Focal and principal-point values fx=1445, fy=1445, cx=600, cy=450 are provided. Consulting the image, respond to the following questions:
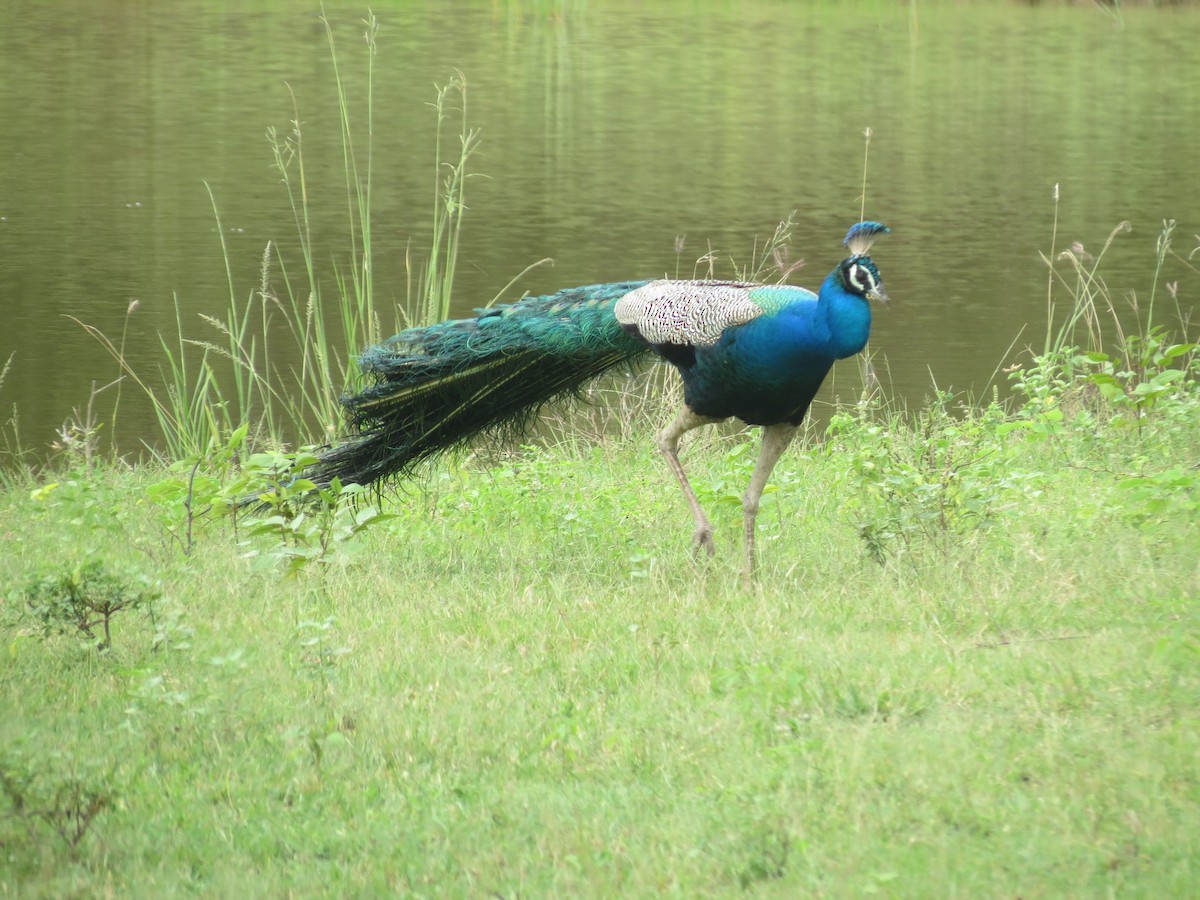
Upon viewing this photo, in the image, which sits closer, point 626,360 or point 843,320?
point 843,320

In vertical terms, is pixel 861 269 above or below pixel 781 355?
above

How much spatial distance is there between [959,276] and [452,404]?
27.4 ft

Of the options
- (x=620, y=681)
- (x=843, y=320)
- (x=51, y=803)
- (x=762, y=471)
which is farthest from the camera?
(x=762, y=471)

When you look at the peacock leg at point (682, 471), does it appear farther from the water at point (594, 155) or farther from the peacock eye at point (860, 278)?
the water at point (594, 155)

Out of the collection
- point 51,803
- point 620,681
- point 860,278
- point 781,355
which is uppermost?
point 860,278

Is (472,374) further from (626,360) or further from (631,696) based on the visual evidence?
(631,696)

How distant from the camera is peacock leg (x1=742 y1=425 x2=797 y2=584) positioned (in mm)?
5336

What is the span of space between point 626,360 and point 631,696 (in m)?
2.07

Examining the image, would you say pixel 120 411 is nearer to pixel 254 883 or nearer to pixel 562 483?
pixel 562 483

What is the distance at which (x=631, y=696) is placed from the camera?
4.02m

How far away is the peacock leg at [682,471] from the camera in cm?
540

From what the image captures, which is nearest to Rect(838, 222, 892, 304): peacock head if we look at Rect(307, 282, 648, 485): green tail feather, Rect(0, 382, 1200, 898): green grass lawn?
Rect(0, 382, 1200, 898): green grass lawn

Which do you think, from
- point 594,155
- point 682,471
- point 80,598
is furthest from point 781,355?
point 594,155

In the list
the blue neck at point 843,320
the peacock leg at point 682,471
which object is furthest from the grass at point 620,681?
the blue neck at point 843,320
